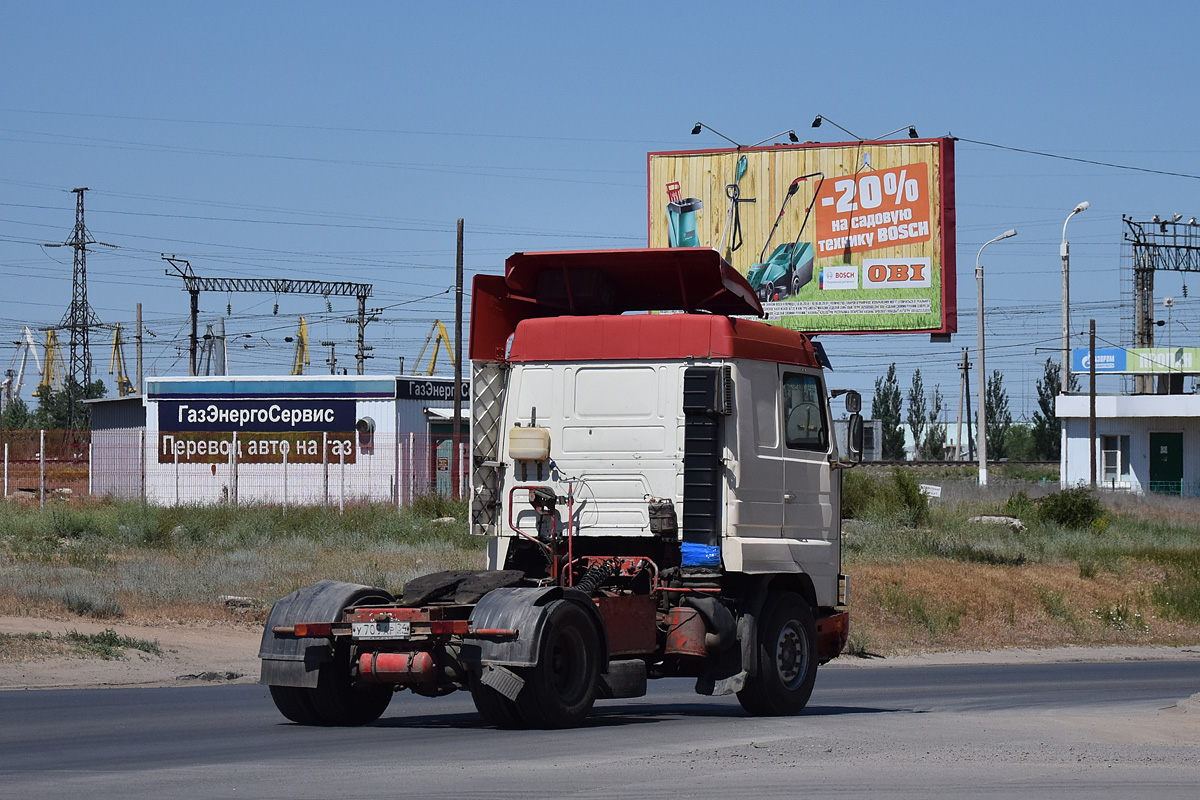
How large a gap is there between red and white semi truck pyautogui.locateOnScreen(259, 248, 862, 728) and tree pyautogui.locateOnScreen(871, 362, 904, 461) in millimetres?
94326

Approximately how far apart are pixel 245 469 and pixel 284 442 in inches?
182

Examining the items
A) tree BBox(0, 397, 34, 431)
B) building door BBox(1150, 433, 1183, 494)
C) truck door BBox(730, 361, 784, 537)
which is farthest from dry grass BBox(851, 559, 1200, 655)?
tree BBox(0, 397, 34, 431)

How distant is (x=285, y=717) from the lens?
11930mm

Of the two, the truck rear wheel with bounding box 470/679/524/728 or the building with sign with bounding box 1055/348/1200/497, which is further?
the building with sign with bounding box 1055/348/1200/497

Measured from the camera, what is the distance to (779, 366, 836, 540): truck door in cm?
1262

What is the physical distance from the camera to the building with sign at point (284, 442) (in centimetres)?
4081

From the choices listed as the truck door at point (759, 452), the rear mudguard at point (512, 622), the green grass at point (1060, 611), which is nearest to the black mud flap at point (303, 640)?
the rear mudguard at point (512, 622)

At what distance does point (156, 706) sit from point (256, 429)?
37973 mm

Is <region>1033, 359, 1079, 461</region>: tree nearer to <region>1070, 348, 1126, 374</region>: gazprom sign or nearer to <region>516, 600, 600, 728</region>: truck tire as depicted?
<region>1070, 348, 1126, 374</region>: gazprom sign

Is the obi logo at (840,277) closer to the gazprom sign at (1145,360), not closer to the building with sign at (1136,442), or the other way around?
the building with sign at (1136,442)

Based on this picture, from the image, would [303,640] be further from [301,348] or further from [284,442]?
[301,348]

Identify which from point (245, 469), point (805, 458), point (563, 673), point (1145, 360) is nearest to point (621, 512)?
point (563, 673)

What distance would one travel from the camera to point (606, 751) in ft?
32.9

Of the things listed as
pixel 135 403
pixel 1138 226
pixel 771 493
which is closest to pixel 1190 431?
pixel 1138 226
